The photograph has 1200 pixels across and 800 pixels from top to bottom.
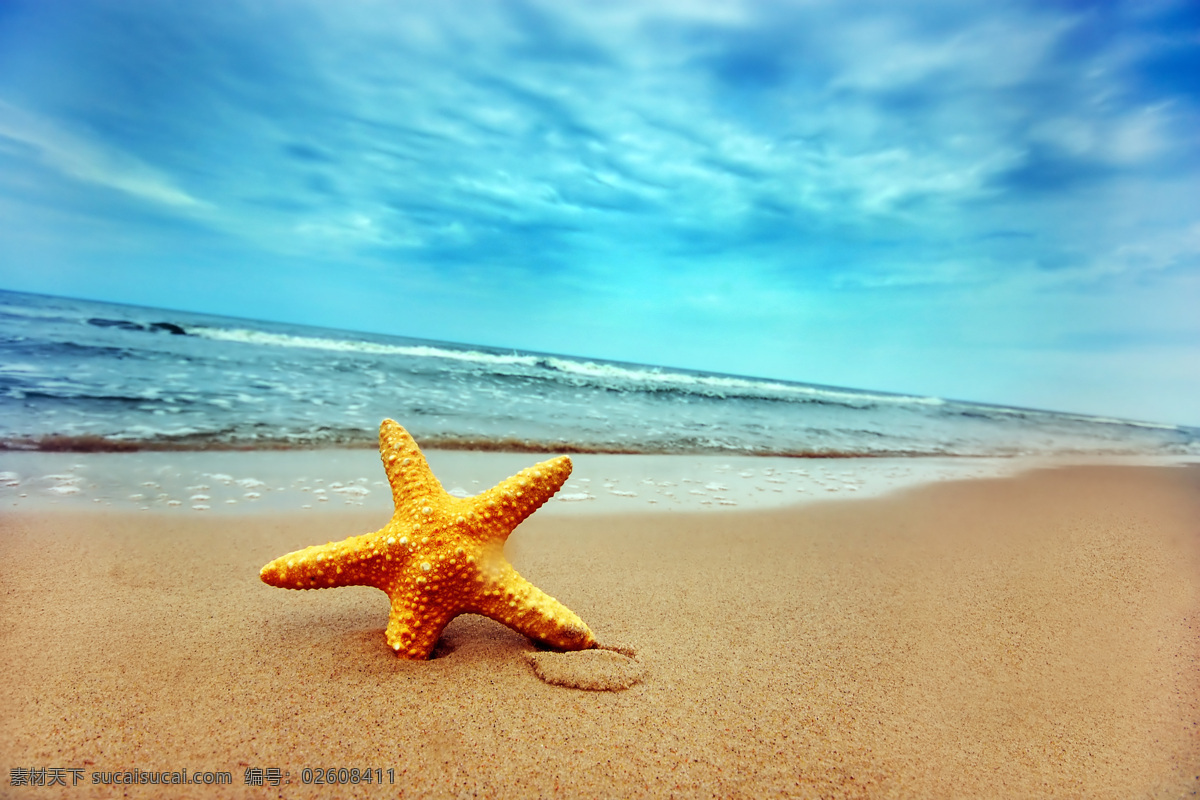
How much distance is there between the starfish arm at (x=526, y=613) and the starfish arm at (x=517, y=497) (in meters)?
0.17

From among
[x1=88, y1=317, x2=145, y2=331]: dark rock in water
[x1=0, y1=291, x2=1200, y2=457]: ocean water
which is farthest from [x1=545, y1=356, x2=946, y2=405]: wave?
[x1=88, y1=317, x2=145, y2=331]: dark rock in water

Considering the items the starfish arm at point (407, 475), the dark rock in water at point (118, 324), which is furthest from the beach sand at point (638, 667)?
the dark rock in water at point (118, 324)

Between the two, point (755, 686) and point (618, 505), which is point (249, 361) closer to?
point (618, 505)

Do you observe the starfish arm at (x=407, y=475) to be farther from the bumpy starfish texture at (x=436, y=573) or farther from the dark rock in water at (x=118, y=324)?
the dark rock in water at (x=118, y=324)

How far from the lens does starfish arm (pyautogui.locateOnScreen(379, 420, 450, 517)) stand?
7.42ft

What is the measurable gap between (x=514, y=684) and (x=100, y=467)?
4.45m

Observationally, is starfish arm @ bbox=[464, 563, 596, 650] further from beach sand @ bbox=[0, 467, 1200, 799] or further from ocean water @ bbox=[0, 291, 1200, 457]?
ocean water @ bbox=[0, 291, 1200, 457]

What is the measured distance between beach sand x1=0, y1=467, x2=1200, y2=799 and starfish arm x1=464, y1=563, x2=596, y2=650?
0.50ft

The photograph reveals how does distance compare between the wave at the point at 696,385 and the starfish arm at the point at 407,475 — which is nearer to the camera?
the starfish arm at the point at 407,475

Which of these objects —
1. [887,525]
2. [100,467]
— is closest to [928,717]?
[887,525]

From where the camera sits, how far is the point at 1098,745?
6.12ft

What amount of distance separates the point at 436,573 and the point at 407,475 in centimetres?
42

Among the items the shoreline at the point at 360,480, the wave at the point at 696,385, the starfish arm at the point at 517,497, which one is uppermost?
the wave at the point at 696,385

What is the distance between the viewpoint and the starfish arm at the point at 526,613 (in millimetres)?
2152
